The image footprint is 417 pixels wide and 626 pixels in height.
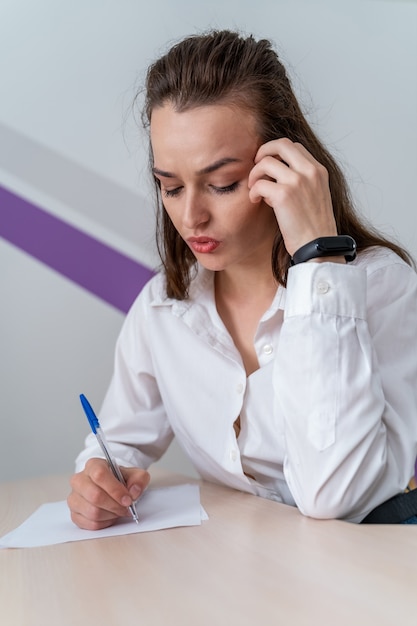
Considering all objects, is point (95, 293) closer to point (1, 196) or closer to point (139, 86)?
point (1, 196)

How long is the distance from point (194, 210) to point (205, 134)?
12cm

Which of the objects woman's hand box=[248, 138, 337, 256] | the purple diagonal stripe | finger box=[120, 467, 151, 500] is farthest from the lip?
the purple diagonal stripe

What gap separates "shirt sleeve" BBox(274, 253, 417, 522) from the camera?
39.6 inches

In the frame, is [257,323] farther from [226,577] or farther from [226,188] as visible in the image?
[226,577]

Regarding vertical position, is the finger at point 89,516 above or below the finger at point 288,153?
below

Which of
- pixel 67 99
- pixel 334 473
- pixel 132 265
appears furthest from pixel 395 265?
pixel 67 99

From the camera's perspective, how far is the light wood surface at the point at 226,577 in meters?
0.63

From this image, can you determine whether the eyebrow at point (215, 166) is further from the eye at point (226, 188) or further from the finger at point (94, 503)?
the finger at point (94, 503)

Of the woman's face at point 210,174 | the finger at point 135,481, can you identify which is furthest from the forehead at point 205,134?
the finger at point 135,481

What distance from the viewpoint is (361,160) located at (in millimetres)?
2018

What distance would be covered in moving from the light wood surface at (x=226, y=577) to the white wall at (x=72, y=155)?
90 cm

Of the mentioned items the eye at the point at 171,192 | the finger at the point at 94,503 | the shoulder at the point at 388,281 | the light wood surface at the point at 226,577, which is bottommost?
the finger at the point at 94,503

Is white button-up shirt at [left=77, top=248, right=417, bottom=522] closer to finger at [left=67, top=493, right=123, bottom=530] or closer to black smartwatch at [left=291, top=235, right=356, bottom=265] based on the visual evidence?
black smartwatch at [left=291, top=235, right=356, bottom=265]

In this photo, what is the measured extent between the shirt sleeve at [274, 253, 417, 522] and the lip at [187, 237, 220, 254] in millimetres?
194
